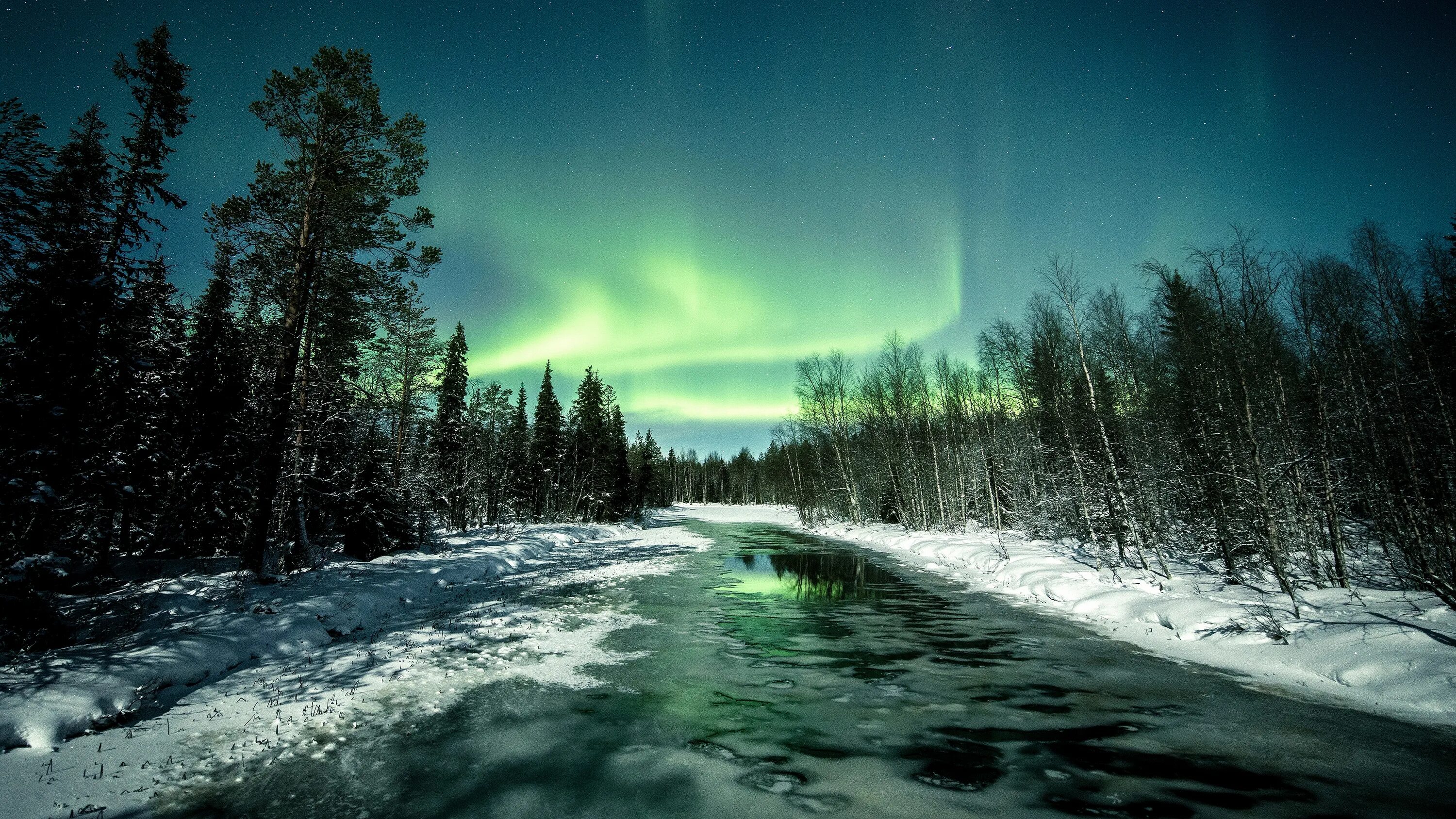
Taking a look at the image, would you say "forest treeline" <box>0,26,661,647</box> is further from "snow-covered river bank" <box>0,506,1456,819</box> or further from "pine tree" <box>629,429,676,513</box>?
"pine tree" <box>629,429,676,513</box>

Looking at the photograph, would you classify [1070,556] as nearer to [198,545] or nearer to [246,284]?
[246,284]

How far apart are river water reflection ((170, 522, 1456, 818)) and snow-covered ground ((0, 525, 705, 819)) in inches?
26.7

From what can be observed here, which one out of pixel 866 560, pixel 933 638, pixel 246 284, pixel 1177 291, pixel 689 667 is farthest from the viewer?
pixel 866 560

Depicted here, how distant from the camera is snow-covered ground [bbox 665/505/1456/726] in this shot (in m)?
5.77

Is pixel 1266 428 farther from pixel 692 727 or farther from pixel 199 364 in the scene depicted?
pixel 199 364

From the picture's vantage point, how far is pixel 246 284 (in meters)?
10.5

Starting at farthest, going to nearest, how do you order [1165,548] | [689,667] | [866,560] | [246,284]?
[866,560], [1165,548], [246,284], [689,667]

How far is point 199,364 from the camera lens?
Result: 11305mm

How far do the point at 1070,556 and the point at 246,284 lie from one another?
76.9 feet

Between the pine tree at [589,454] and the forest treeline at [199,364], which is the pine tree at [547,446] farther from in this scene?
the forest treeline at [199,364]

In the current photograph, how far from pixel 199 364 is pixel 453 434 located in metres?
17.7

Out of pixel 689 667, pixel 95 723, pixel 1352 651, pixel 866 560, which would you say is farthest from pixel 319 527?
pixel 1352 651

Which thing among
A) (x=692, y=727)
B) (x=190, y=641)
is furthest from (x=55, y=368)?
(x=692, y=727)

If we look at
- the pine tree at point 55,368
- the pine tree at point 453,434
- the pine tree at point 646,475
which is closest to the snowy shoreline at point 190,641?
the pine tree at point 55,368
